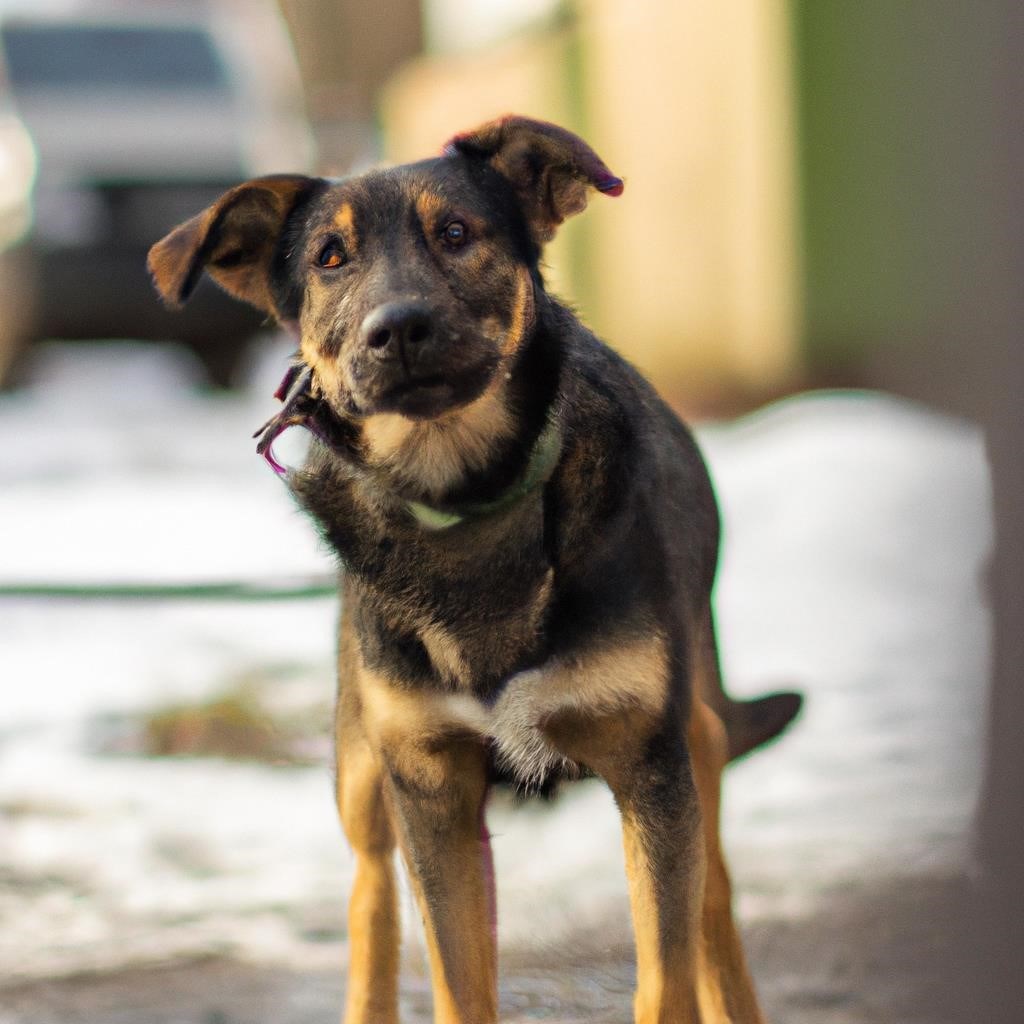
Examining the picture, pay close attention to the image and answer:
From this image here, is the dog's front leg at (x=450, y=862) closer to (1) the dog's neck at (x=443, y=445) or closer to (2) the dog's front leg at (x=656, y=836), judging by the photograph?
(2) the dog's front leg at (x=656, y=836)

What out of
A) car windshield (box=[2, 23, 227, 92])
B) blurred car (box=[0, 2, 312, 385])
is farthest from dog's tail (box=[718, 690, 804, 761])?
car windshield (box=[2, 23, 227, 92])

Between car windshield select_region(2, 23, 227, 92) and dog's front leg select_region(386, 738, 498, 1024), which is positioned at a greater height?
car windshield select_region(2, 23, 227, 92)

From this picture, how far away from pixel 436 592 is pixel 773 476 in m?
5.37

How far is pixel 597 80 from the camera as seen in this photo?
38.5 ft

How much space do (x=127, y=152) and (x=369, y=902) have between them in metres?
11.7

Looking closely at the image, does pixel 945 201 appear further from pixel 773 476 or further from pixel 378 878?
pixel 378 878

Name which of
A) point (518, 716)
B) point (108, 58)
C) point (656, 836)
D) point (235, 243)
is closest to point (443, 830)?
point (518, 716)

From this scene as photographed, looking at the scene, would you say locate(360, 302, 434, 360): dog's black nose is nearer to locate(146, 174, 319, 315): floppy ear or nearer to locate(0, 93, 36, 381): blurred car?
locate(146, 174, 319, 315): floppy ear

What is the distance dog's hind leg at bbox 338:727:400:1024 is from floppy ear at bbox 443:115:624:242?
1.10m

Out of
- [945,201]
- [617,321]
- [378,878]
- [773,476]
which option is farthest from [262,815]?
[617,321]

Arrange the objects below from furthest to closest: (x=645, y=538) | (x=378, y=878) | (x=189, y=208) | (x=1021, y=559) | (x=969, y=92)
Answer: (x=189, y=208) < (x=969, y=92) < (x=378, y=878) < (x=645, y=538) < (x=1021, y=559)

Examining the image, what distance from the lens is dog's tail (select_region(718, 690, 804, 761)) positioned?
3.17 metres

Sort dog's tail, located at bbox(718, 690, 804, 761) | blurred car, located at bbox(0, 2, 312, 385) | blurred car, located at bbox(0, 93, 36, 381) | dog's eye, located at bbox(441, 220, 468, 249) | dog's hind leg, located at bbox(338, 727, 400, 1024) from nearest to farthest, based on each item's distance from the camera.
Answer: dog's eye, located at bbox(441, 220, 468, 249) < dog's hind leg, located at bbox(338, 727, 400, 1024) < dog's tail, located at bbox(718, 690, 804, 761) < blurred car, located at bbox(0, 93, 36, 381) < blurred car, located at bbox(0, 2, 312, 385)

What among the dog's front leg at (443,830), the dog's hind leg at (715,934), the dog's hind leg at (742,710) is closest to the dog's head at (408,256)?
the dog's front leg at (443,830)
